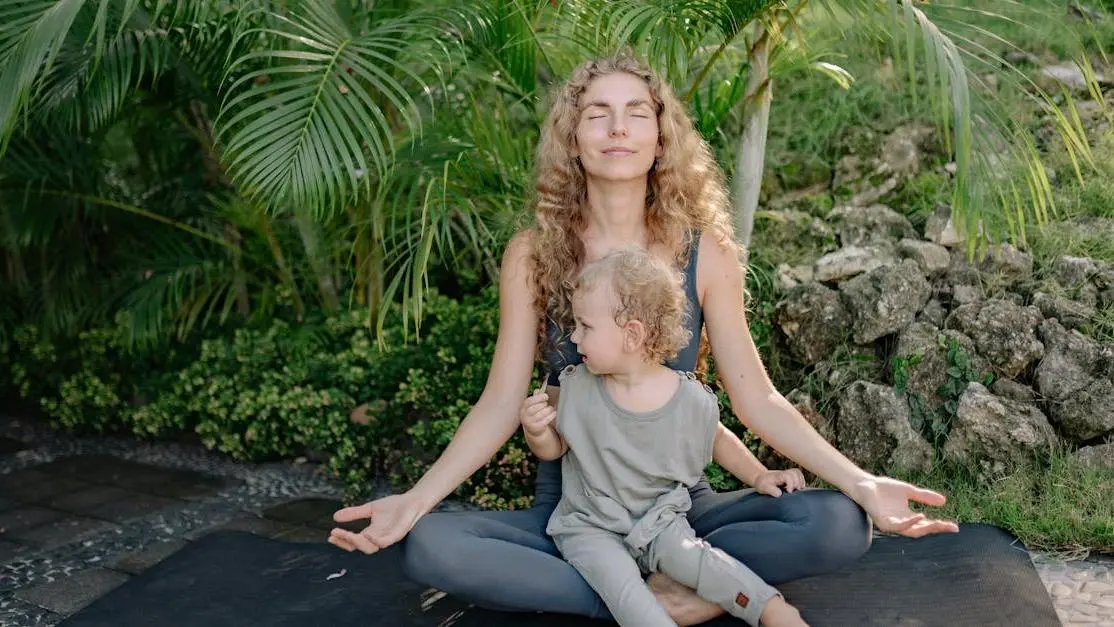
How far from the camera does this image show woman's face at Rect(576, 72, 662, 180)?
8.75 ft

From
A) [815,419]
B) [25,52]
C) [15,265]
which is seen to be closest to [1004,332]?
[815,419]

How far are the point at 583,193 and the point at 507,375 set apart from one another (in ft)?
1.85

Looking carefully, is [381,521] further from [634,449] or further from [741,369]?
[741,369]

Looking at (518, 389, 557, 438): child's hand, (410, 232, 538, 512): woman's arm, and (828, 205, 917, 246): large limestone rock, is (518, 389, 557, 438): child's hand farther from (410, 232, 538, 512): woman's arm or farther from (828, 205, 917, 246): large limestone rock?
(828, 205, 917, 246): large limestone rock

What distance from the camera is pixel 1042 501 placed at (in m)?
3.32

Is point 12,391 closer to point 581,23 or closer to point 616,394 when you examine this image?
point 581,23

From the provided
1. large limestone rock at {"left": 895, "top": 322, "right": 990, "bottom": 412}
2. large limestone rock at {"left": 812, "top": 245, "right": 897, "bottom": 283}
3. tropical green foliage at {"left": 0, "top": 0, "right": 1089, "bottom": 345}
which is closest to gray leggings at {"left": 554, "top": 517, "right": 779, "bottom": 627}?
tropical green foliage at {"left": 0, "top": 0, "right": 1089, "bottom": 345}

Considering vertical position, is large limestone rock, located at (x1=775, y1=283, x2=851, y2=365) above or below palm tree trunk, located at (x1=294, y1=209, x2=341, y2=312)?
below

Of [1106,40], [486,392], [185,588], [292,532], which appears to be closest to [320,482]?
[292,532]

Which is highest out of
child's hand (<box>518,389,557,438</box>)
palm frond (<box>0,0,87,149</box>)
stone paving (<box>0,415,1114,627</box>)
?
palm frond (<box>0,0,87,149</box>)

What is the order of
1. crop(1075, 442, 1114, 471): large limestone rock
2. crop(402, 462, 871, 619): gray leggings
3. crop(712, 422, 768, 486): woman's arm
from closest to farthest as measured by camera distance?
1. crop(402, 462, 871, 619): gray leggings
2. crop(712, 422, 768, 486): woman's arm
3. crop(1075, 442, 1114, 471): large limestone rock

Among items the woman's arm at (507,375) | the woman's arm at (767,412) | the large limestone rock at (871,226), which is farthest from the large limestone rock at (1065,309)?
the woman's arm at (507,375)

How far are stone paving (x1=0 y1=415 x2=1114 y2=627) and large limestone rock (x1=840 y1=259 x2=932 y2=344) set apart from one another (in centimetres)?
102

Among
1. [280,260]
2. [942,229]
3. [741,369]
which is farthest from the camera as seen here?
[280,260]
